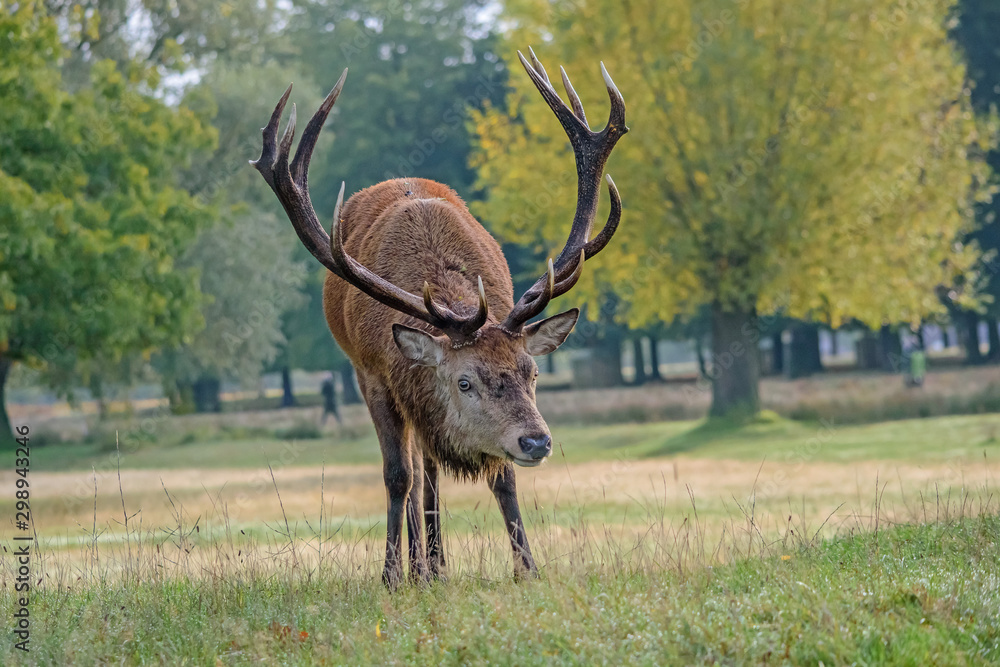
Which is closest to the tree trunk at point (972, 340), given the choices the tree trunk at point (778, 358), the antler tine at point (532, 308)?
the tree trunk at point (778, 358)

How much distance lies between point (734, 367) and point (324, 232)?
16636mm

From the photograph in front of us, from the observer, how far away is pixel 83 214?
54.9 feet

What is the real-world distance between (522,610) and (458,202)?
4.04m

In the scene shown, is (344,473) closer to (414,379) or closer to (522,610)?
(414,379)

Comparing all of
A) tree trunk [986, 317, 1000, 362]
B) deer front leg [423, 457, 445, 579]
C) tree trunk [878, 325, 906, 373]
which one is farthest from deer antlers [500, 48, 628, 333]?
tree trunk [986, 317, 1000, 362]

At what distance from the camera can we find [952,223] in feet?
74.1

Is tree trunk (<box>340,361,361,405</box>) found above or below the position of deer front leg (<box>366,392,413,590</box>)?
below

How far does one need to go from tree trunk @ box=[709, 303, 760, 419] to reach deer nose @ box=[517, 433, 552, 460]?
55.2ft

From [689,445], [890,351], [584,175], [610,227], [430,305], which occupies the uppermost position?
[584,175]

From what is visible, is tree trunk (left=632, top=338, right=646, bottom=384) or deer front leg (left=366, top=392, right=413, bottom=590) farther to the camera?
tree trunk (left=632, top=338, right=646, bottom=384)

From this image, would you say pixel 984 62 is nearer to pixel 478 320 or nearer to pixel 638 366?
pixel 638 366

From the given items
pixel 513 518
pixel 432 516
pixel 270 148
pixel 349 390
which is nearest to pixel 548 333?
pixel 513 518

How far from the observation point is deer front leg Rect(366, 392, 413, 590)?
275 inches

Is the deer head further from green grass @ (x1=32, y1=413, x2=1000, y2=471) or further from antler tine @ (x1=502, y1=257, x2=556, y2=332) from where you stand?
green grass @ (x1=32, y1=413, x2=1000, y2=471)
